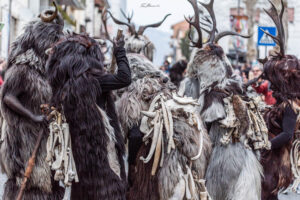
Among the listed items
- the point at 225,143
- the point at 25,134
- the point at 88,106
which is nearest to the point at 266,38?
the point at 225,143

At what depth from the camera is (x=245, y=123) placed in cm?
663

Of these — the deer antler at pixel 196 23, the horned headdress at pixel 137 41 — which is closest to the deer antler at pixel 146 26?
the horned headdress at pixel 137 41

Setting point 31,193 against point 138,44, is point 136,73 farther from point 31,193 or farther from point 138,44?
point 31,193

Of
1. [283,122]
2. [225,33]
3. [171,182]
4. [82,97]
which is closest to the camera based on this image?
[82,97]

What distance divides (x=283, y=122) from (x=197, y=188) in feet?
4.77

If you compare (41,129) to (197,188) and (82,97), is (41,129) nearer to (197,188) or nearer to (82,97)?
(82,97)

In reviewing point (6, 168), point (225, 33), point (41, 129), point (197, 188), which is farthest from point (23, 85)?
point (225, 33)

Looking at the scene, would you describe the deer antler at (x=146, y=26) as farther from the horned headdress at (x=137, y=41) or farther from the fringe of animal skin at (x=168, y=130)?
the fringe of animal skin at (x=168, y=130)

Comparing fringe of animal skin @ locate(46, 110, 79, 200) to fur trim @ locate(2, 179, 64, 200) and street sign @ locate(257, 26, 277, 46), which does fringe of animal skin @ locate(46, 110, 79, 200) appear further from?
street sign @ locate(257, 26, 277, 46)

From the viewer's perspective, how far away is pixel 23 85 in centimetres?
578

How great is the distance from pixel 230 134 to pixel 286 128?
58 cm

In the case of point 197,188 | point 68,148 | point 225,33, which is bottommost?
point 197,188

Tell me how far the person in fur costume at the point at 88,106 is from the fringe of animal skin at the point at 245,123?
175 centimetres

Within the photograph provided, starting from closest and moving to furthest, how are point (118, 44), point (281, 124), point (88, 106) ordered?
1. point (88, 106)
2. point (118, 44)
3. point (281, 124)
